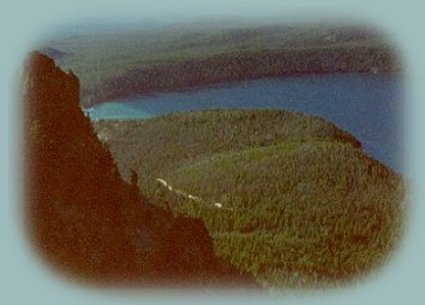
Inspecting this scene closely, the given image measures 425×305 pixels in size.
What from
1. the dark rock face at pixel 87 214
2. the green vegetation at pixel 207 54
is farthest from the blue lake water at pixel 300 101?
the dark rock face at pixel 87 214

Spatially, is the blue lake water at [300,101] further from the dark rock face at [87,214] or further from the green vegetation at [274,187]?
the dark rock face at [87,214]

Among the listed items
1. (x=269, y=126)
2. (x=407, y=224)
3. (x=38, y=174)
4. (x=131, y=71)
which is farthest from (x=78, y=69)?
(x=407, y=224)

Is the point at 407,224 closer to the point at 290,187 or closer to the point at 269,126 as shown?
the point at 290,187

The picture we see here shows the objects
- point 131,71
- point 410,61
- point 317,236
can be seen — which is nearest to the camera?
point 410,61

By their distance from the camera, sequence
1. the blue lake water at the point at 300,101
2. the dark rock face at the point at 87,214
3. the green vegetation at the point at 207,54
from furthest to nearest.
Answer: the blue lake water at the point at 300,101 → the green vegetation at the point at 207,54 → the dark rock face at the point at 87,214

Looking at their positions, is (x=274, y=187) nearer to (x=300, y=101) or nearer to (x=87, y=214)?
(x=300, y=101)
